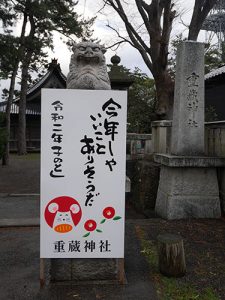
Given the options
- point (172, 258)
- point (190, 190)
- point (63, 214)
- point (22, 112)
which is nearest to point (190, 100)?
point (190, 190)

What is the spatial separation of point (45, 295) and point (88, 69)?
8.08ft

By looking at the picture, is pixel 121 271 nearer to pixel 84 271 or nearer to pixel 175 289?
pixel 84 271

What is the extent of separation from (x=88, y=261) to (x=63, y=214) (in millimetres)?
610

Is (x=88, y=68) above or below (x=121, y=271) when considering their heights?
above

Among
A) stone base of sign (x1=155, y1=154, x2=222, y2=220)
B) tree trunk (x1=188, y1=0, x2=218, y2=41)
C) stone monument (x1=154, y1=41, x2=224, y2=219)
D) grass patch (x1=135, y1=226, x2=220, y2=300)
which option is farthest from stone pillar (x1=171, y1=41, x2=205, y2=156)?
tree trunk (x1=188, y1=0, x2=218, y2=41)

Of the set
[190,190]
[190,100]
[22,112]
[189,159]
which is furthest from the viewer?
[22,112]

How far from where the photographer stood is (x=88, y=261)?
12.2 ft

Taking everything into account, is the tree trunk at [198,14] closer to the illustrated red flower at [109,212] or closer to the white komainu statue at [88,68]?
the white komainu statue at [88,68]

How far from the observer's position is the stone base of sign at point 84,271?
3.72 m

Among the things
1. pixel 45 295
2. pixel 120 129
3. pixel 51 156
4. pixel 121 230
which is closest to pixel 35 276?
pixel 45 295

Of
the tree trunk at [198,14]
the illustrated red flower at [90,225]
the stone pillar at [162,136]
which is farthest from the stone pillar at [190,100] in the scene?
the tree trunk at [198,14]

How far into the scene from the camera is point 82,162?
353 cm

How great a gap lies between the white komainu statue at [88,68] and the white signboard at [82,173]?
1.39ft

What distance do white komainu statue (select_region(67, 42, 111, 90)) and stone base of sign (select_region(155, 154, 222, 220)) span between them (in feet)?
9.67
